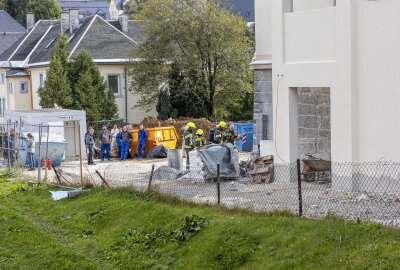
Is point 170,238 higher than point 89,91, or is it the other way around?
point 89,91

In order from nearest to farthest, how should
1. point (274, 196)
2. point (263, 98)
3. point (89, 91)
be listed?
point (274, 196) → point (263, 98) → point (89, 91)

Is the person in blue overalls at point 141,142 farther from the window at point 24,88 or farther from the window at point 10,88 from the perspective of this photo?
the window at point 10,88

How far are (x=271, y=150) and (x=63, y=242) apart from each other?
8.90 metres

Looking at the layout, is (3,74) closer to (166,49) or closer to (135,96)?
(135,96)

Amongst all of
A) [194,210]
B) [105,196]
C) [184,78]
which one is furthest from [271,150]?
[184,78]

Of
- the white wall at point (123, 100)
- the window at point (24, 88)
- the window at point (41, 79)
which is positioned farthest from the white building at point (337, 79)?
the window at point (24, 88)

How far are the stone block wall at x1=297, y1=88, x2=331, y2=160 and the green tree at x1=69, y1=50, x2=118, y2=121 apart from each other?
23.6 m

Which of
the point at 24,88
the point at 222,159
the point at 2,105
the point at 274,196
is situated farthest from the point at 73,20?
the point at 274,196

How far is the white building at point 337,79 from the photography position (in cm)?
1845

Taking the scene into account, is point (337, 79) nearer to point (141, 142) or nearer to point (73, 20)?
point (141, 142)

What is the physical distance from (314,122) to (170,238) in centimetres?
814

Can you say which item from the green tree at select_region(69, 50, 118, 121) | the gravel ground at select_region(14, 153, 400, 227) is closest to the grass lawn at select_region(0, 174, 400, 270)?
the gravel ground at select_region(14, 153, 400, 227)

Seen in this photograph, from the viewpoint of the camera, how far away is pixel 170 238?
613 inches

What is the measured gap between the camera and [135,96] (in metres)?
51.5
